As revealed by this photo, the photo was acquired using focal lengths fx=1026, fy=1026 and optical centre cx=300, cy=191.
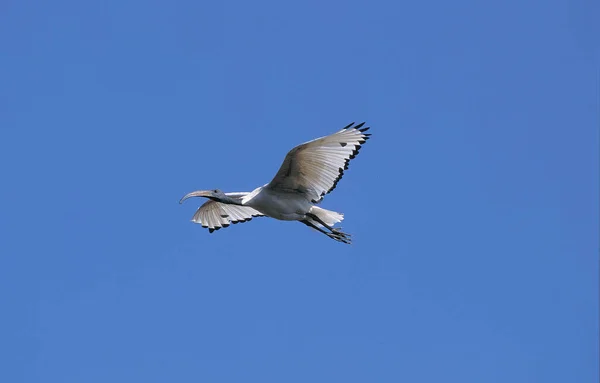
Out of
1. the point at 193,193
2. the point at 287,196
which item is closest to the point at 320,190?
the point at 287,196

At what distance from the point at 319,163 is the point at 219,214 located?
3.42m

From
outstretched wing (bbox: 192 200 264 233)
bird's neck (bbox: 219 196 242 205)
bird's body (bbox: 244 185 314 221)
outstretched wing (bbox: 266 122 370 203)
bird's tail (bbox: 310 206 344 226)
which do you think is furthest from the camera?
outstretched wing (bbox: 192 200 264 233)

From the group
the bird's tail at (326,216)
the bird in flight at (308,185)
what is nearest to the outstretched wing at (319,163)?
the bird in flight at (308,185)

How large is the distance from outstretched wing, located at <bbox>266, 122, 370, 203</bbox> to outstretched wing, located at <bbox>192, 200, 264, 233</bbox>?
8.31 ft

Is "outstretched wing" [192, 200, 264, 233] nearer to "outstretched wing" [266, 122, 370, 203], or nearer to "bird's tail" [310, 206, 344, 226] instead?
"bird's tail" [310, 206, 344, 226]

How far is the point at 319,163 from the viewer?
15.7 m

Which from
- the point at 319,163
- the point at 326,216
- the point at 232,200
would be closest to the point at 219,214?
the point at 232,200

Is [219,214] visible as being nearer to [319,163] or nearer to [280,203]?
[280,203]

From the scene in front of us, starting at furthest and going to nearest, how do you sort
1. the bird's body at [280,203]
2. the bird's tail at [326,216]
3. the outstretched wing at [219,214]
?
the outstretched wing at [219,214], the bird's tail at [326,216], the bird's body at [280,203]

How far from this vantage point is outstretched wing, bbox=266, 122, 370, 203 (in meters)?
15.4

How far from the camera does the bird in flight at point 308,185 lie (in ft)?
50.8

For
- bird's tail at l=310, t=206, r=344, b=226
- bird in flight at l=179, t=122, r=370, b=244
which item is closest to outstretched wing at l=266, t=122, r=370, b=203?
bird in flight at l=179, t=122, r=370, b=244

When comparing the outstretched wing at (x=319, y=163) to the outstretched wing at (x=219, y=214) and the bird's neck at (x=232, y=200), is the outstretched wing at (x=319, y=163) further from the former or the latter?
the outstretched wing at (x=219, y=214)

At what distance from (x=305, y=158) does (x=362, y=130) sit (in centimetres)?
96
